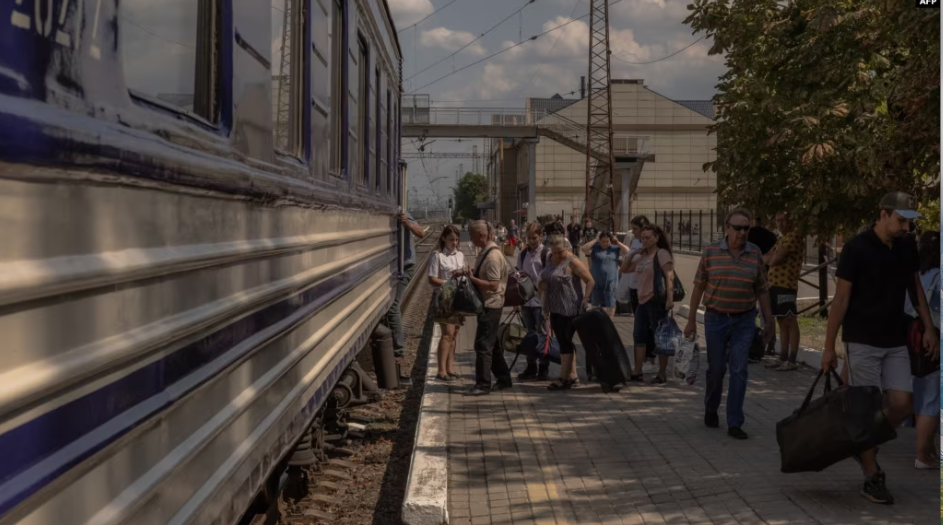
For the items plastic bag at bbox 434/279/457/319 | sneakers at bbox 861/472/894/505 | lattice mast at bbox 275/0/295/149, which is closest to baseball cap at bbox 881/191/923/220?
sneakers at bbox 861/472/894/505

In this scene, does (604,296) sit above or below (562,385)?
above

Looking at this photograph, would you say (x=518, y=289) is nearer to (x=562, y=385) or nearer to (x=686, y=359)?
(x=562, y=385)

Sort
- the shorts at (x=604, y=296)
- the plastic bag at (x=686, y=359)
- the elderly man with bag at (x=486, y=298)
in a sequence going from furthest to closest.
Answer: the shorts at (x=604, y=296)
the elderly man with bag at (x=486, y=298)
the plastic bag at (x=686, y=359)

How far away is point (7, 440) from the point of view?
→ 167 cm

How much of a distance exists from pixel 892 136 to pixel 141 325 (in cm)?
645

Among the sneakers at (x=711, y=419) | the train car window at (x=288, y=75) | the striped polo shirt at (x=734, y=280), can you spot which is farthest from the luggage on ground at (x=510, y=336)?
the train car window at (x=288, y=75)

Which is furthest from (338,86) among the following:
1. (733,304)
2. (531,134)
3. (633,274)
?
(531,134)

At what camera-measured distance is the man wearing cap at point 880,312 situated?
19.4 ft

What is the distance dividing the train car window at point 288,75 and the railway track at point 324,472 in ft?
5.90

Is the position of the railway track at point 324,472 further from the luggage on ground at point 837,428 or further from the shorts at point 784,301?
the shorts at point 784,301

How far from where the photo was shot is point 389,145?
385 inches

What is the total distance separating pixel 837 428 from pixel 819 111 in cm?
405

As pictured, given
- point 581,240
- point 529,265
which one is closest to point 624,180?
point 581,240

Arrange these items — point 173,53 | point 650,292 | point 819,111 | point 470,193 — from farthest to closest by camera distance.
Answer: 1. point 470,193
2. point 650,292
3. point 819,111
4. point 173,53
